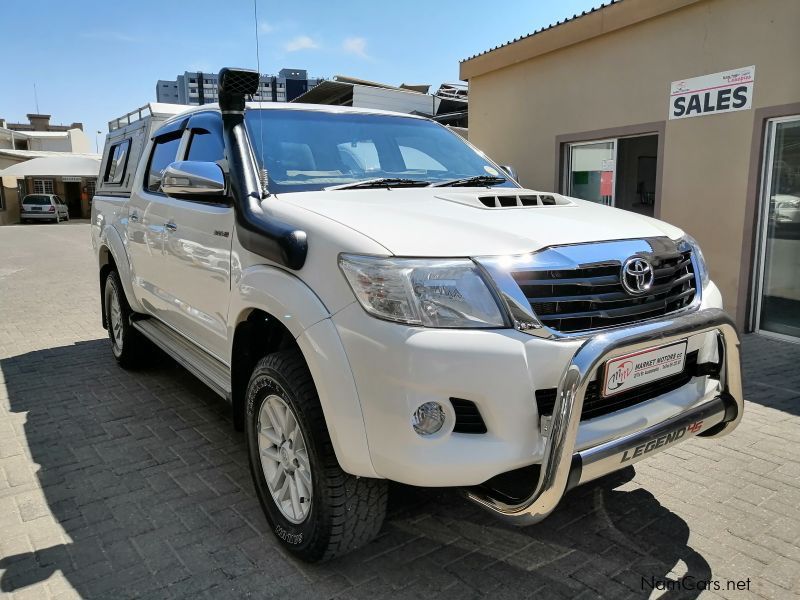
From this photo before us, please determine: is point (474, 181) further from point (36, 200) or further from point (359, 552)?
point (36, 200)

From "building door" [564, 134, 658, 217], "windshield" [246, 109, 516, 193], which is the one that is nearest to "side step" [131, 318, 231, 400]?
"windshield" [246, 109, 516, 193]

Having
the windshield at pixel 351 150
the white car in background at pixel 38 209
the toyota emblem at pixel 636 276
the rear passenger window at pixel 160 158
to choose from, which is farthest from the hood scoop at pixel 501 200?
the white car in background at pixel 38 209

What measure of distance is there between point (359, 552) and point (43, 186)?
46.6 metres

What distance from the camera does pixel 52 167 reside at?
3444cm

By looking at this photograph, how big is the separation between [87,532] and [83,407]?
1.92m

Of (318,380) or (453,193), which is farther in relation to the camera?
(453,193)

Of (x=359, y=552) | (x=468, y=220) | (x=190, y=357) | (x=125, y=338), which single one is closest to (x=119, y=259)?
(x=125, y=338)

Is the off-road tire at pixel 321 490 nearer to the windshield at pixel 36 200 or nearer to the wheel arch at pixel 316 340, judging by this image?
the wheel arch at pixel 316 340

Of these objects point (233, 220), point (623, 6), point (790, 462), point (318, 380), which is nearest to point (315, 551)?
point (318, 380)

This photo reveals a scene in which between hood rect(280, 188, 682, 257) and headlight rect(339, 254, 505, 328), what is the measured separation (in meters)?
0.06

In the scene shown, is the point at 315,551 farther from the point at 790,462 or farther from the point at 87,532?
the point at 790,462

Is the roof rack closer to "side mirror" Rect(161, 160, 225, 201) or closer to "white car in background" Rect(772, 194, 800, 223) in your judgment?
"side mirror" Rect(161, 160, 225, 201)

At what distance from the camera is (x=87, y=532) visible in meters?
2.91

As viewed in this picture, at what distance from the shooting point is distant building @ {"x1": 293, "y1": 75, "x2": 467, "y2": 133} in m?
16.4
